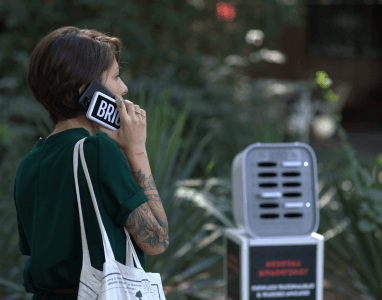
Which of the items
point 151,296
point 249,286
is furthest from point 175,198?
point 151,296

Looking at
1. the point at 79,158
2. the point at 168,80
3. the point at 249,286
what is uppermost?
the point at 79,158

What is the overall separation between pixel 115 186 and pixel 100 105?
11.1 inches

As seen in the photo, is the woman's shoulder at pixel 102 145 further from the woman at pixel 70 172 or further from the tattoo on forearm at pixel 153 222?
the tattoo on forearm at pixel 153 222

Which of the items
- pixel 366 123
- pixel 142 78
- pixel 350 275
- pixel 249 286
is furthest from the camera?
pixel 366 123

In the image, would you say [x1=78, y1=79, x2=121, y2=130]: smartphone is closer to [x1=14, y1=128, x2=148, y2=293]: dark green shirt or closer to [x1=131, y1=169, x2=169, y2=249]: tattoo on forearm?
[x1=14, y1=128, x2=148, y2=293]: dark green shirt

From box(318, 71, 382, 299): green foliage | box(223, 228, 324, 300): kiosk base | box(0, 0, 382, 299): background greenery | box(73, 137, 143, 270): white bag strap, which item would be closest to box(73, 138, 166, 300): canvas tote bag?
box(73, 137, 143, 270): white bag strap

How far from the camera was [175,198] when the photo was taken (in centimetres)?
262

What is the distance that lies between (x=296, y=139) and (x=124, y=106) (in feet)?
7.36

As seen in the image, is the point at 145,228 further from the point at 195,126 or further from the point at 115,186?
the point at 195,126

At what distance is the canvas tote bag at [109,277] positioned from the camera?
1.09m

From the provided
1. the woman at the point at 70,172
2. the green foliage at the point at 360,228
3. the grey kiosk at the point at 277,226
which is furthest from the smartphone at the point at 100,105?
the green foliage at the point at 360,228

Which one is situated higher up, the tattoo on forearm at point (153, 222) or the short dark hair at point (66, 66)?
the short dark hair at point (66, 66)

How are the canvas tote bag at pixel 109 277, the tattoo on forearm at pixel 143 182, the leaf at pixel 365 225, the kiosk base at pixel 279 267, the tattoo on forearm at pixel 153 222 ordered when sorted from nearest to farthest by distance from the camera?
the canvas tote bag at pixel 109 277 < the tattoo on forearm at pixel 153 222 < the tattoo on forearm at pixel 143 182 < the kiosk base at pixel 279 267 < the leaf at pixel 365 225

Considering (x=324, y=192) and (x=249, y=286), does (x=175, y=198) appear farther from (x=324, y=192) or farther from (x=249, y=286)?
(x=324, y=192)
